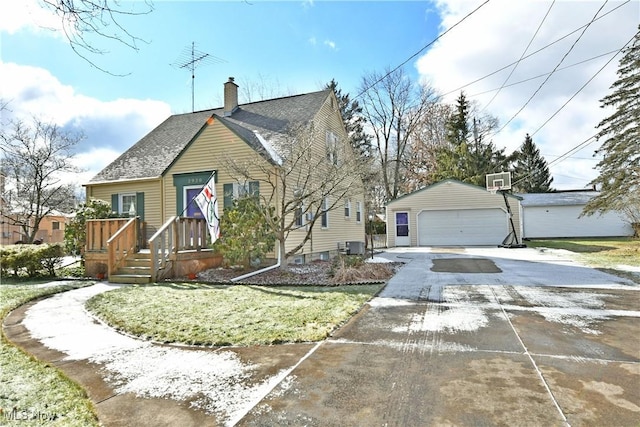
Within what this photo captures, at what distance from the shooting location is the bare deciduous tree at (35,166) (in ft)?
56.8

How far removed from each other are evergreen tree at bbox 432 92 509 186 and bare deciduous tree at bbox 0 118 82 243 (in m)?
26.0

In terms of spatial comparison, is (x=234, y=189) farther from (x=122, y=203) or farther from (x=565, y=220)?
(x=565, y=220)

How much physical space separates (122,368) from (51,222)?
3932 cm

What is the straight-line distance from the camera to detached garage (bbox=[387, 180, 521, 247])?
2050 cm

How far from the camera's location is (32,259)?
9.65m

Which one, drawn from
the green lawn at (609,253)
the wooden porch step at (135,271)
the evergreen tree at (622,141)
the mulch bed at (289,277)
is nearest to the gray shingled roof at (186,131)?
the wooden porch step at (135,271)

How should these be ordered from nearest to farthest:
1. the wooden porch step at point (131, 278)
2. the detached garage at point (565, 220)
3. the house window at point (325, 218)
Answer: the wooden porch step at point (131, 278), the house window at point (325, 218), the detached garage at point (565, 220)

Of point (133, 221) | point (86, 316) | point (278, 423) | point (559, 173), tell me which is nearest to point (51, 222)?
point (133, 221)

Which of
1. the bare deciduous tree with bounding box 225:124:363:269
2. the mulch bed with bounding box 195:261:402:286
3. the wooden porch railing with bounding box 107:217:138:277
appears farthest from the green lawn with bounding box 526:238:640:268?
the wooden porch railing with bounding box 107:217:138:277

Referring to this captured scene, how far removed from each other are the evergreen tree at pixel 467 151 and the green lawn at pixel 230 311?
81.0 feet

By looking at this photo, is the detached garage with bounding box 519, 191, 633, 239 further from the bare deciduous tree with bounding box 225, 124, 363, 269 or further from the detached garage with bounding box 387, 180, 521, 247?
the bare deciduous tree with bounding box 225, 124, 363, 269

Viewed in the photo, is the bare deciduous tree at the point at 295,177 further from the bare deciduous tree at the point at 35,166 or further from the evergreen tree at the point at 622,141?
the evergreen tree at the point at 622,141

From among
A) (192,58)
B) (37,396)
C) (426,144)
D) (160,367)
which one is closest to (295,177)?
(160,367)

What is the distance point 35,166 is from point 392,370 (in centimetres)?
2106
